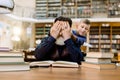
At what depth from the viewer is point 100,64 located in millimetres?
1510

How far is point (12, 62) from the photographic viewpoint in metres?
1.22

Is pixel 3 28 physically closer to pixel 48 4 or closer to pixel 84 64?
pixel 48 4

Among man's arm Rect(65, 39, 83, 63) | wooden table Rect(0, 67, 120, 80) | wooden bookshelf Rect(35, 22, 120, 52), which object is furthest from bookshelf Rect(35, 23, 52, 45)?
wooden table Rect(0, 67, 120, 80)

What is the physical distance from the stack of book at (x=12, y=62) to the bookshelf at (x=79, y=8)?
1038cm

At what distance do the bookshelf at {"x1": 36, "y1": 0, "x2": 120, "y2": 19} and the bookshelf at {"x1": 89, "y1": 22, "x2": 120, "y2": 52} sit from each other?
1.58 feet

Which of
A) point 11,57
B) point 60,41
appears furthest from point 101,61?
point 11,57

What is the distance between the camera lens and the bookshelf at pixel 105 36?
11148 mm

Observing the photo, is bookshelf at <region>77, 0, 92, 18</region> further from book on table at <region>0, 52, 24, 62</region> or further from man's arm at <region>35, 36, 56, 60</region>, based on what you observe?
book on table at <region>0, 52, 24, 62</region>

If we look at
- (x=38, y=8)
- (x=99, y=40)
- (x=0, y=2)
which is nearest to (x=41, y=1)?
(x=38, y=8)

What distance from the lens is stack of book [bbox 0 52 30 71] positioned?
1196mm

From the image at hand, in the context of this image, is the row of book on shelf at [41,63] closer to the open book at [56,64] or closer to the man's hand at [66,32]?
→ the open book at [56,64]

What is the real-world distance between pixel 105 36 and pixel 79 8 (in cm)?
181

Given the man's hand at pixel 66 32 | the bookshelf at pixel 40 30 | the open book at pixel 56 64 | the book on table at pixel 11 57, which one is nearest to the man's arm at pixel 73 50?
the man's hand at pixel 66 32

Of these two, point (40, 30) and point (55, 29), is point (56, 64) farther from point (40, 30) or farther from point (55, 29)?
point (40, 30)
